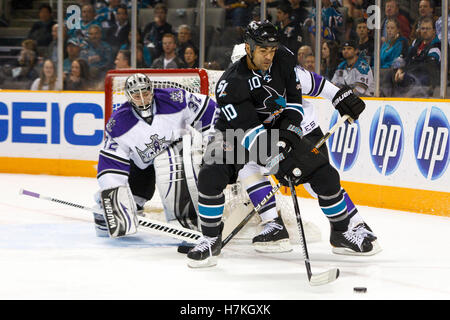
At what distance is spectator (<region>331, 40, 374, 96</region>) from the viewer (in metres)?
5.34

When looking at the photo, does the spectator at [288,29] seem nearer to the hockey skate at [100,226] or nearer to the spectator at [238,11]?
the spectator at [238,11]

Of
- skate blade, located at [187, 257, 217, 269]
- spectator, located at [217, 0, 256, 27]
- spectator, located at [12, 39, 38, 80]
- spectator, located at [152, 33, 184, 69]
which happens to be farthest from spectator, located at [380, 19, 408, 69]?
spectator, located at [12, 39, 38, 80]

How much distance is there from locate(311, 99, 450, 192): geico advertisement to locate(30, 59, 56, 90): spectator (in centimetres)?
251

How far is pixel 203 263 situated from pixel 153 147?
2.62 ft

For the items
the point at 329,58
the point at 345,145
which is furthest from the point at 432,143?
the point at 329,58

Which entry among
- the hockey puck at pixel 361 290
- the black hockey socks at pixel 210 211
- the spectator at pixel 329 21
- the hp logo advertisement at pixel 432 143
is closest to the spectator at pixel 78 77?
the spectator at pixel 329 21

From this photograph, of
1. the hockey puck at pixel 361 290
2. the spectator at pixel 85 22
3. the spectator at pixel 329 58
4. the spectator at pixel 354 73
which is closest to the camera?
the hockey puck at pixel 361 290

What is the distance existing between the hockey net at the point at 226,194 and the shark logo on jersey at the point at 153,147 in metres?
0.45

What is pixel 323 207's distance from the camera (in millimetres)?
3355

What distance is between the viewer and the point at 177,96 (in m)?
3.89

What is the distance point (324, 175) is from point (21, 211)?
2.31m

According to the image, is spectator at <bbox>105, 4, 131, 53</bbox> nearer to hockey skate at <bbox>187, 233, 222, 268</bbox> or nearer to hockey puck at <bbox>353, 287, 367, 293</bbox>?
hockey skate at <bbox>187, 233, 222, 268</bbox>

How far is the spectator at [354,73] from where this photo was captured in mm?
5344

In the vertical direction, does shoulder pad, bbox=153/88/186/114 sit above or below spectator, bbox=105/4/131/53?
below
